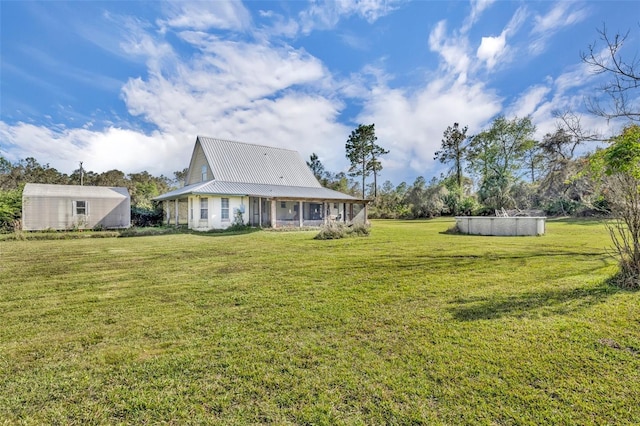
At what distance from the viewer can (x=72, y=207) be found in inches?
774

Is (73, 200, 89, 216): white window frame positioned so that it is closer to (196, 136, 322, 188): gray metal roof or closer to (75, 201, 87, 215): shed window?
(75, 201, 87, 215): shed window

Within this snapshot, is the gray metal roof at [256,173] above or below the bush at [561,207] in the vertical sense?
above

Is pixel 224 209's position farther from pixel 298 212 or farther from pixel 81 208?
pixel 81 208

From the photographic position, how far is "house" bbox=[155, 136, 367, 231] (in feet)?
59.2

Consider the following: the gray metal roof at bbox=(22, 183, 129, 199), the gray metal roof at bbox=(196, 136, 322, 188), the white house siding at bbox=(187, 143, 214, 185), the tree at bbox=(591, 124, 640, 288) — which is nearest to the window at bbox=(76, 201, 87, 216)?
the gray metal roof at bbox=(22, 183, 129, 199)

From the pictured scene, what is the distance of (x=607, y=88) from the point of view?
6.13 metres

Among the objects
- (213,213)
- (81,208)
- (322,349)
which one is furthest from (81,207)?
(322,349)

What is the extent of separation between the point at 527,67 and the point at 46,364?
2234cm

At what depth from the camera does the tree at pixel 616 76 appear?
5828 millimetres

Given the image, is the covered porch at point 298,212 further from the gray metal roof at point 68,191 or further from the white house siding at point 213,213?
the gray metal roof at point 68,191

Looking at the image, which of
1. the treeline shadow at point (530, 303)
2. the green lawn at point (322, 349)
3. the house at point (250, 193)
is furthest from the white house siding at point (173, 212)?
the treeline shadow at point (530, 303)

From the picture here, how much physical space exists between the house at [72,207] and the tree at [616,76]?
84.4ft

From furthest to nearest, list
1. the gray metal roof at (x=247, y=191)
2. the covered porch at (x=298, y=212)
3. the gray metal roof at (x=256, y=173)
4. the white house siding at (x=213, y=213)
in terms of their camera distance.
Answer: the gray metal roof at (x=256, y=173)
the covered porch at (x=298, y=212)
the white house siding at (x=213, y=213)
the gray metal roof at (x=247, y=191)

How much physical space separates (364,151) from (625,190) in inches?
1584
